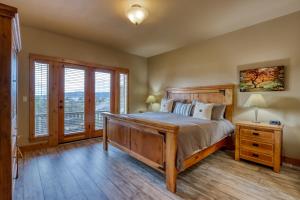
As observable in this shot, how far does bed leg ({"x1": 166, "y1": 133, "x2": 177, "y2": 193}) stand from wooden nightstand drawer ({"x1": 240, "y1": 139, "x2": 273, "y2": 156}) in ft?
5.51

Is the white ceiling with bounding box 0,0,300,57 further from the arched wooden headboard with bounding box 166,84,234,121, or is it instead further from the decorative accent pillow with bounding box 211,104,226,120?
the decorative accent pillow with bounding box 211,104,226,120

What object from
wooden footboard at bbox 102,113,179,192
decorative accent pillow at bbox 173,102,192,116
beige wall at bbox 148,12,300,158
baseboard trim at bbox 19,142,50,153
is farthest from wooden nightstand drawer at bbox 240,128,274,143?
baseboard trim at bbox 19,142,50,153

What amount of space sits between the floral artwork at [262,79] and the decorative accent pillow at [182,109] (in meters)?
1.21

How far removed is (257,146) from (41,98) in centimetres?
459

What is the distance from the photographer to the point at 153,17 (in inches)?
116

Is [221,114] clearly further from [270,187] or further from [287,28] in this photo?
[287,28]

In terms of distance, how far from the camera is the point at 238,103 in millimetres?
3510

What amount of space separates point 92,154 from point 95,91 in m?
1.91

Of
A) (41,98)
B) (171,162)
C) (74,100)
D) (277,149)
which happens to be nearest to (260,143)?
(277,149)

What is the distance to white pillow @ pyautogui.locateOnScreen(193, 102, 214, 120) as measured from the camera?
10.8ft

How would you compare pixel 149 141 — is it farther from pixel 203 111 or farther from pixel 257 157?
pixel 257 157

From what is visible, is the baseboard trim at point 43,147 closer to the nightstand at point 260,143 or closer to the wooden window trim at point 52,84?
the wooden window trim at point 52,84

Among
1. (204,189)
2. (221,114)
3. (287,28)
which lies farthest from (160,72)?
(204,189)

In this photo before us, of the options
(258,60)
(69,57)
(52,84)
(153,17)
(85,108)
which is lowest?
(85,108)
